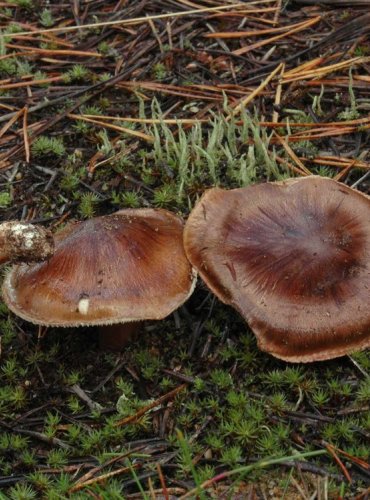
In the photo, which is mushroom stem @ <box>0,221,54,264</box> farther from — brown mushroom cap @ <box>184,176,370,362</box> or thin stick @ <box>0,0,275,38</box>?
thin stick @ <box>0,0,275,38</box>

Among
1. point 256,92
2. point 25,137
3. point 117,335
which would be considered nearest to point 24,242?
point 117,335

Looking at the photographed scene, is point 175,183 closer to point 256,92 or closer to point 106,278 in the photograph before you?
point 256,92

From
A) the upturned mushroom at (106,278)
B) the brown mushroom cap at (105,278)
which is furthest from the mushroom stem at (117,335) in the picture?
the brown mushroom cap at (105,278)

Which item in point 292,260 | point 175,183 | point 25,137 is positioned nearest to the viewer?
point 292,260

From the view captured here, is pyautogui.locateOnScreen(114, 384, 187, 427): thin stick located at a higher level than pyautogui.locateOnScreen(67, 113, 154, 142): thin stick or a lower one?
lower

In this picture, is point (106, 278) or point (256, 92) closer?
point (106, 278)

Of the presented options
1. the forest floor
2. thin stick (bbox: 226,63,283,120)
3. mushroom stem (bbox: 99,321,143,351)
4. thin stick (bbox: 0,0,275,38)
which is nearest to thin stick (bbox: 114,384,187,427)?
the forest floor

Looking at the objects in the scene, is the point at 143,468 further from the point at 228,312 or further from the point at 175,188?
the point at 175,188
